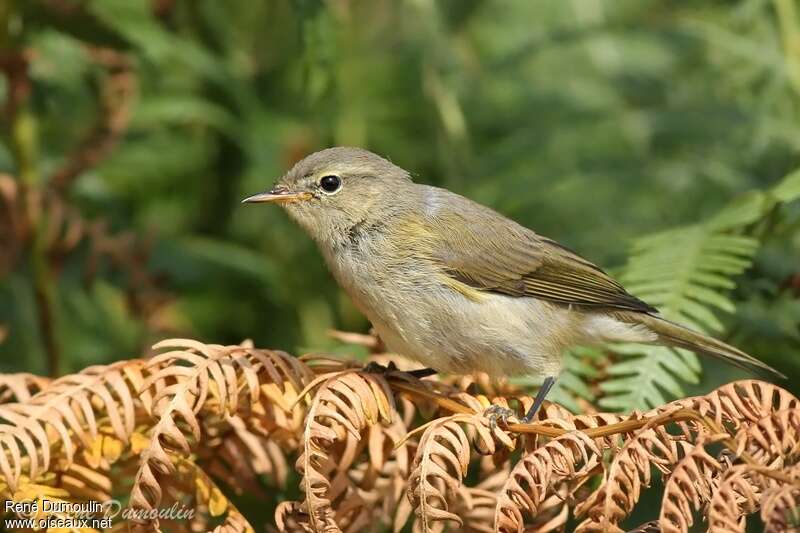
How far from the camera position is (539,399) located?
10.2ft

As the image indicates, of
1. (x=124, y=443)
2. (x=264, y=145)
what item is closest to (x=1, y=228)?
(x=264, y=145)

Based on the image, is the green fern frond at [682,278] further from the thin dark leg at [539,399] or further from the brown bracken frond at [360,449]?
the brown bracken frond at [360,449]

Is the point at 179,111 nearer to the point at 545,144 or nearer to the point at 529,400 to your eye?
the point at 545,144

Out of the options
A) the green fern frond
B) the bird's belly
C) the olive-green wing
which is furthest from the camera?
the olive-green wing

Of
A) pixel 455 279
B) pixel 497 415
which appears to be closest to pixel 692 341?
pixel 455 279

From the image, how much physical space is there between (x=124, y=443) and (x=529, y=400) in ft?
3.86

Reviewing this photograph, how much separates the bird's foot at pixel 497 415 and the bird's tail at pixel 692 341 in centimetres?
87

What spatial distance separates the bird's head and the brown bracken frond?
2.49 ft

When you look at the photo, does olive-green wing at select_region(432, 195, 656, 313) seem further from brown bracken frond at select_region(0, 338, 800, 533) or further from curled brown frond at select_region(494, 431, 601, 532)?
curled brown frond at select_region(494, 431, 601, 532)

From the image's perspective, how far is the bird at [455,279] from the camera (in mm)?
3504

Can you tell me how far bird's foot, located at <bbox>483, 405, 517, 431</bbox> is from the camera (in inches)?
108

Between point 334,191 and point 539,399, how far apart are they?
1359mm

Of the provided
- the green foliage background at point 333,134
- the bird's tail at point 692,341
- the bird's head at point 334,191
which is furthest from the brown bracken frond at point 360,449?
Result: the green foliage background at point 333,134

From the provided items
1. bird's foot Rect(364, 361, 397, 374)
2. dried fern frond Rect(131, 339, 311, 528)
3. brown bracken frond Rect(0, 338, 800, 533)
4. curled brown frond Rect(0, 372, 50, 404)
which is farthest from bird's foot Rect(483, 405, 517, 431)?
curled brown frond Rect(0, 372, 50, 404)
